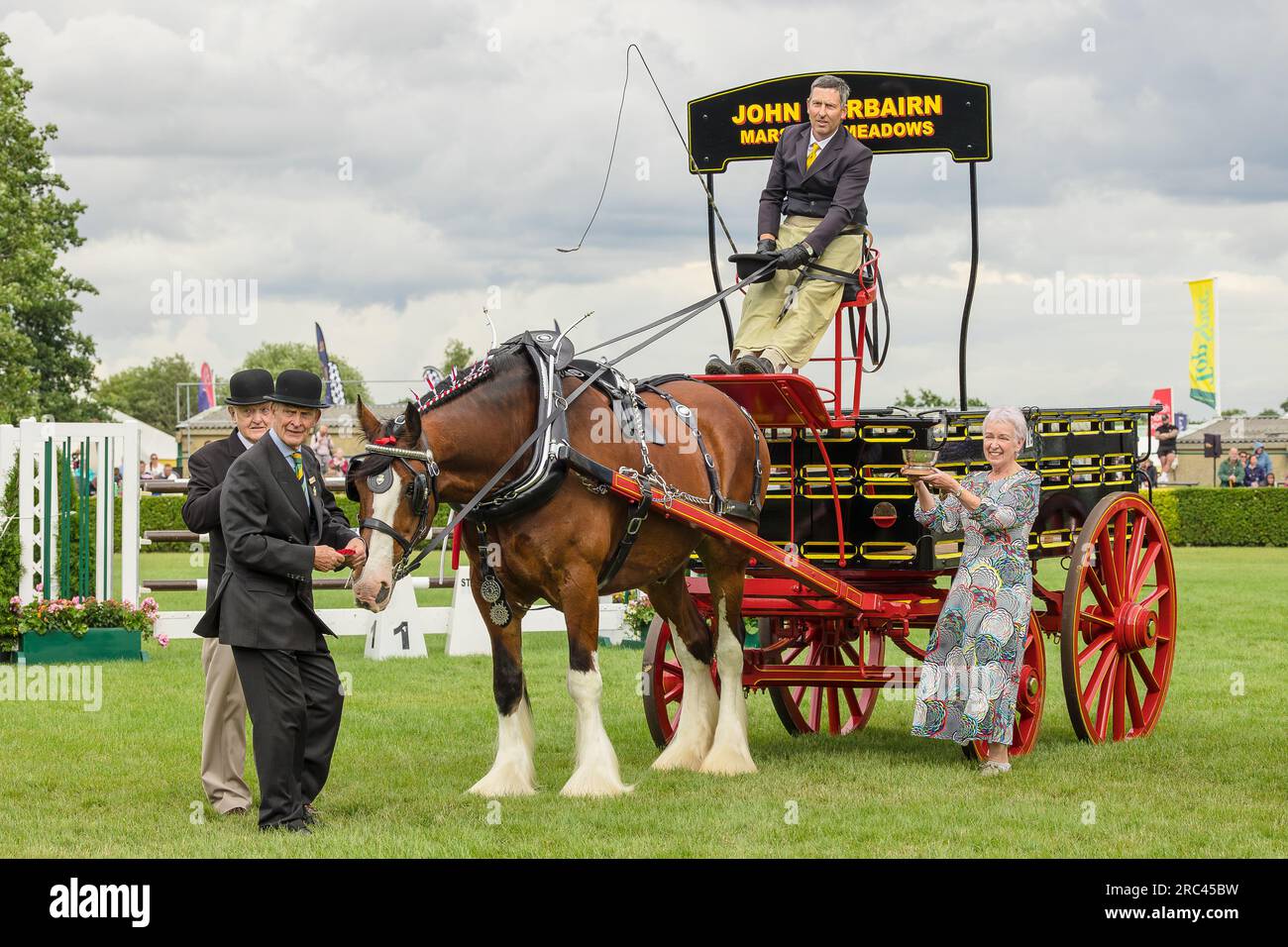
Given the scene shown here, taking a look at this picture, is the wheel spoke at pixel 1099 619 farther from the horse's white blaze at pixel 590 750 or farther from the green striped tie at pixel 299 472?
the green striped tie at pixel 299 472

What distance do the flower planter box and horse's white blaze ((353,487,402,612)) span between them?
7394mm

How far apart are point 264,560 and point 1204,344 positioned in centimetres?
4307

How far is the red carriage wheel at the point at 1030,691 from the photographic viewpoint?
26.3 ft

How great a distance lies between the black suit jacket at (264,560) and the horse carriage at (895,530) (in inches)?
95.6

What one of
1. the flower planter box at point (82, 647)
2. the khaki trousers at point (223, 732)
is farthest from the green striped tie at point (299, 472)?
the flower planter box at point (82, 647)

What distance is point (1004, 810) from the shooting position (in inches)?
264

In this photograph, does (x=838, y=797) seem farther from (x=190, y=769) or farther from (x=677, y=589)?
(x=190, y=769)

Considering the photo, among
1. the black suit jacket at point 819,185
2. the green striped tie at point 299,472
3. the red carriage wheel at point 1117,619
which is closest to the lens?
the green striped tie at point 299,472

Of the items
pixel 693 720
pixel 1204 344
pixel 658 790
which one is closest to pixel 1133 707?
pixel 693 720

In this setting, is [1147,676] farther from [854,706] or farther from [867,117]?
[867,117]

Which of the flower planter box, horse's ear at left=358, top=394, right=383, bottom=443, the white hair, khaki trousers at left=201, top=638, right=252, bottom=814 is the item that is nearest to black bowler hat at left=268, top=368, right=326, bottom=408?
horse's ear at left=358, top=394, right=383, bottom=443

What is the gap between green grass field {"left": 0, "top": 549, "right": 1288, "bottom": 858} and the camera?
611 cm

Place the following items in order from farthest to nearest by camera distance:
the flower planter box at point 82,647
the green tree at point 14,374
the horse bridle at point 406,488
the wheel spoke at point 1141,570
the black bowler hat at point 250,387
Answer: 1. the green tree at point 14,374
2. the flower planter box at point 82,647
3. the wheel spoke at point 1141,570
4. the black bowler hat at point 250,387
5. the horse bridle at point 406,488

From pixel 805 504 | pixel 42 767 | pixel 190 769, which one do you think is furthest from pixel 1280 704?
pixel 42 767
